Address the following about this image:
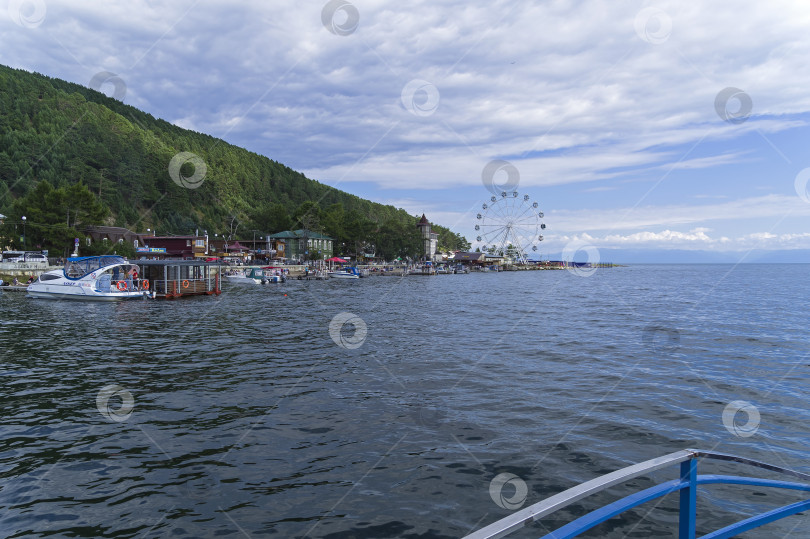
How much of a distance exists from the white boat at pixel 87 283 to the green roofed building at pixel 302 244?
8258 centimetres

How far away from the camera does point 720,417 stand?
14.0 m

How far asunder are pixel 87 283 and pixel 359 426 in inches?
1788

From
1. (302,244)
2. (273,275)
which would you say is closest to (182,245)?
(273,275)

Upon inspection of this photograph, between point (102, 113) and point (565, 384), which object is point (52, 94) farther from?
point (565, 384)

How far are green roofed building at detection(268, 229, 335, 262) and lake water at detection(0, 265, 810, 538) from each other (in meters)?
105

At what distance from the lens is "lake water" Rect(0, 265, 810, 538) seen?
853 cm

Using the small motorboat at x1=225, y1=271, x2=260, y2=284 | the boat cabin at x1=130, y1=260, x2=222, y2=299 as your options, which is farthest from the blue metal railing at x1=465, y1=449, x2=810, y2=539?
the small motorboat at x1=225, y1=271, x2=260, y2=284

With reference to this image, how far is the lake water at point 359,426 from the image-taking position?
8531 mm

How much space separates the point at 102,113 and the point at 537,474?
19849 centimetres

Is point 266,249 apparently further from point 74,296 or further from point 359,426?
point 359,426

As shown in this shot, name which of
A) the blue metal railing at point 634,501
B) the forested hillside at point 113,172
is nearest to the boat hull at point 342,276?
the forested hillside at point 113,172

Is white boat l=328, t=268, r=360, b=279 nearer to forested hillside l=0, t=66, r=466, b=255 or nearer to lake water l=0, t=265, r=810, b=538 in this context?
forested hillside l=0, t=66, r=466, b=255

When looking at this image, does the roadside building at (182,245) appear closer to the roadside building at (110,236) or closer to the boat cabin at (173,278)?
the roadside building at (110,236)

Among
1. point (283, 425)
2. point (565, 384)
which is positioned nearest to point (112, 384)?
point (283, 425)
